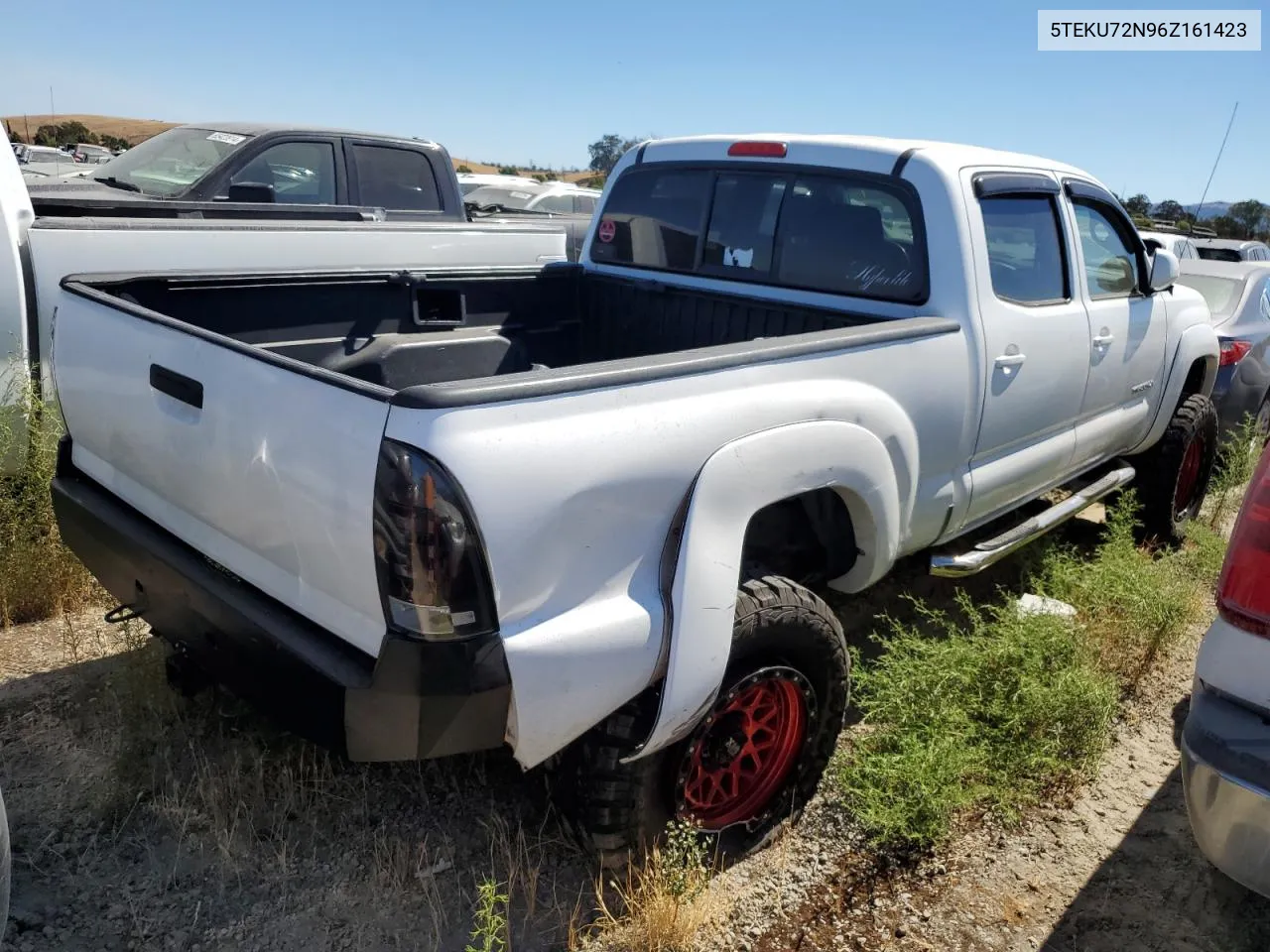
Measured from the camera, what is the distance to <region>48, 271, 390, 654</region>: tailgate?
2037 millimetres

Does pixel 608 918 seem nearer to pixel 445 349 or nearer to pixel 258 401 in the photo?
pixel 258 401

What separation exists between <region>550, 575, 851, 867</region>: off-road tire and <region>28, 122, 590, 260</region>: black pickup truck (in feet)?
15.4

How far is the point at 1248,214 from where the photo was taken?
25.3 metres

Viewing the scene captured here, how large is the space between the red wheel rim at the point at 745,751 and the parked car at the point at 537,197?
11010 mm

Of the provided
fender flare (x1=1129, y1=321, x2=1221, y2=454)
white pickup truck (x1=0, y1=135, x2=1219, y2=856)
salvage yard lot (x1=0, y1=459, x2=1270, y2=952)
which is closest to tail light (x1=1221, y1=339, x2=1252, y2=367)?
fender flare (x1=1129, y1=321, x2=1221, y2=454)

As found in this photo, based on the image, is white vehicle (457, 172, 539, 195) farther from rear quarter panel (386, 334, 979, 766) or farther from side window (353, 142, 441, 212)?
rear quarter panel (386, 334, 979, 766)

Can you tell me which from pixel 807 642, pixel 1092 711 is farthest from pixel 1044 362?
pixel 807 642

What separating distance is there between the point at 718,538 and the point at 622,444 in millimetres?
388

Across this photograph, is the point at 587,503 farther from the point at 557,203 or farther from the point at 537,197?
the point at 557,203

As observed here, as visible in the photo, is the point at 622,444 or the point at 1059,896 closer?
the point at 622,444

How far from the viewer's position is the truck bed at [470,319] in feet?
10.3

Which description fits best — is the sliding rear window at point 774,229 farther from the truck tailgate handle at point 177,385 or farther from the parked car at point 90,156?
the parked car at point 90,156

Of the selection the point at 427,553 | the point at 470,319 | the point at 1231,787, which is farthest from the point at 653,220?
the point at 1231,787

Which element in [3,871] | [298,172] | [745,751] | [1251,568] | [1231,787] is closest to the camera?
[3,871]
